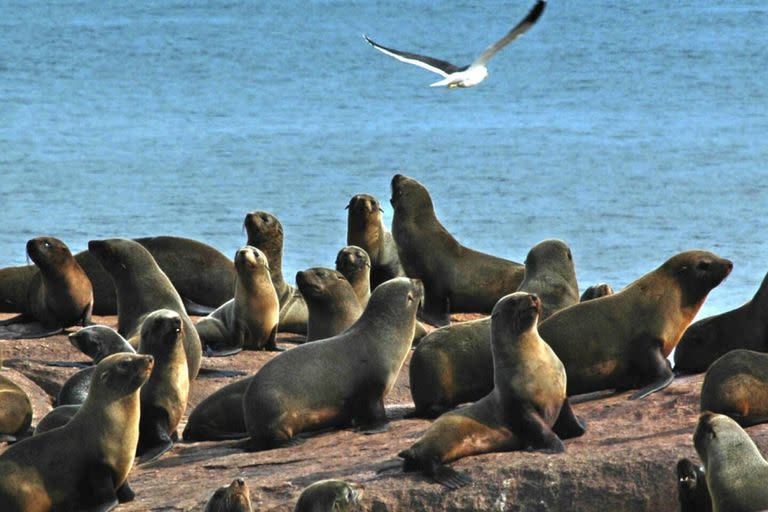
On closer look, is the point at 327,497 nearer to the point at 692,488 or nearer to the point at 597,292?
the point at 692,488

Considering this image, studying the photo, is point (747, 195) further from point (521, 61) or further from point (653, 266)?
point (521, 61)

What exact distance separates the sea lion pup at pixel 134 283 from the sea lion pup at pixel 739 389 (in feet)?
12.9

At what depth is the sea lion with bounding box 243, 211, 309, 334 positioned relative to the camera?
12.9 metres

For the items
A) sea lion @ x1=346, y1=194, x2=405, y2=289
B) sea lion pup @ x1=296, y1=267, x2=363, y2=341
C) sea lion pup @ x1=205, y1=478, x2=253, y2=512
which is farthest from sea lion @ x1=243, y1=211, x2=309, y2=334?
sea lion pup @ x1=205, y1=478, x2=253, y2=512

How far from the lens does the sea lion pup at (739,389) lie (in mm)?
8602

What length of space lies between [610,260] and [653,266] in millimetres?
479

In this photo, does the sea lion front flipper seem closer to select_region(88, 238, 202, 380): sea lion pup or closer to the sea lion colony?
the sea lion colony

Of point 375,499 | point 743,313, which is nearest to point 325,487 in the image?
point 375,499

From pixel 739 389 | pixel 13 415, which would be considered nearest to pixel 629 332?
pixel 739 389

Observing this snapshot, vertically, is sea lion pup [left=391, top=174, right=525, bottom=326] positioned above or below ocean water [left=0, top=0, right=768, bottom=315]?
above

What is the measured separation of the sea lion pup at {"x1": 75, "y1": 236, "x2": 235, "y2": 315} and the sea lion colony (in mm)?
567

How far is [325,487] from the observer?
7.46 metres

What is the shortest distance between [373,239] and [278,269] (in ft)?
3.23

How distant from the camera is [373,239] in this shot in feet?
45.3
